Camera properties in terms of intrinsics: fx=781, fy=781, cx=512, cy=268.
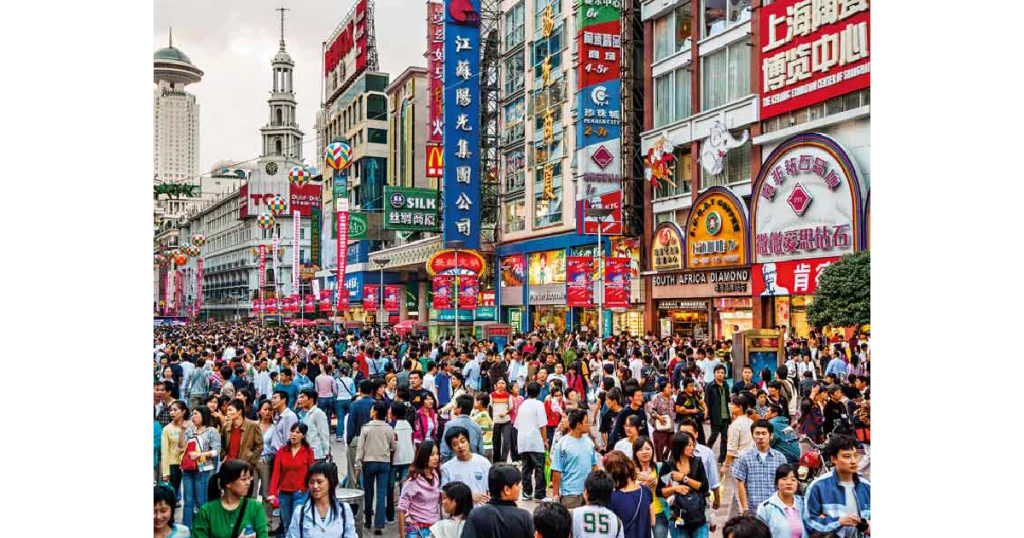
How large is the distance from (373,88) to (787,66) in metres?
47.2

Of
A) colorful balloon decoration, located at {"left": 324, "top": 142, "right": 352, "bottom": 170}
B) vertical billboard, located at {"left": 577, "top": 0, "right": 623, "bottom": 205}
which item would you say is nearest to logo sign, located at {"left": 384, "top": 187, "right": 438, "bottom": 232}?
colorful balloon decoration, located at {"left": 324, "top": 142, "right": 352, "bottom": 170}

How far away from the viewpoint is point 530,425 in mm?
9523

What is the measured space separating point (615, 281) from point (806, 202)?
7405 mm

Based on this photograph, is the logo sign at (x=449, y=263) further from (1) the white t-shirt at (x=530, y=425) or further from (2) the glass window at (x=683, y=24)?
(1) the white t-shirt at (x=530, y=425)

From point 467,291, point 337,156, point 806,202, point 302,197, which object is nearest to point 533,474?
point 467,291

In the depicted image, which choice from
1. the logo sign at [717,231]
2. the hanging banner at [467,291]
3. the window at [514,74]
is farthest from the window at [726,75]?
the window at [514,74]

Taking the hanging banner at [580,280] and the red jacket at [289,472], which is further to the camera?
the hanging banner at [580,280]

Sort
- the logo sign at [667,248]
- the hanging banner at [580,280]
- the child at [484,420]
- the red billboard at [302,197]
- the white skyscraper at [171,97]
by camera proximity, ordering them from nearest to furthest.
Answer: the child at [484,420] < the hanging banner at [580,280] < the logo sign at [667,248] < the red billboard at [302,197] < the white skyscraper at [171,97]

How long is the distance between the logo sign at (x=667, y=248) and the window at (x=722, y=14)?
801 centimetres

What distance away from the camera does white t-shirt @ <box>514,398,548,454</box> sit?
31.2 ft

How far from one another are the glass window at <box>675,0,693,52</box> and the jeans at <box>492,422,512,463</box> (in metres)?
26.0

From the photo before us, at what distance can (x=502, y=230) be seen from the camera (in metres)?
46.9

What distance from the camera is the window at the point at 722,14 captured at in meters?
29.9
